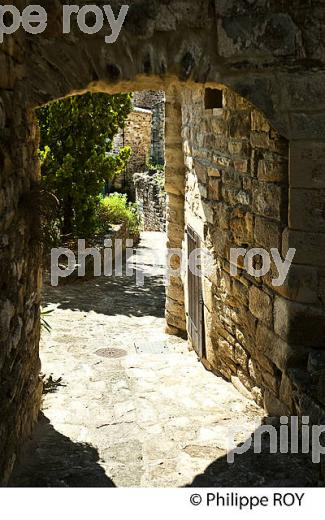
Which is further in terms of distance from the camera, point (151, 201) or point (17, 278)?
point (151, 201)

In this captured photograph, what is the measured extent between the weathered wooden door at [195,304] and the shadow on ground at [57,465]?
205 centimetres

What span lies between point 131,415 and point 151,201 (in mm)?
13757

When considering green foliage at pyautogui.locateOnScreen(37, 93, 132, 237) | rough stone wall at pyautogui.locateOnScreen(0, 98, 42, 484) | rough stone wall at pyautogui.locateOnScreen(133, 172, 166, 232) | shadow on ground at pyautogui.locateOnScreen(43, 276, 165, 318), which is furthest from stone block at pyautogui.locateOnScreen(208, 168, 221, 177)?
rough stone wall at pyautogui.locateOnScreen(133, 172, 166, 232)

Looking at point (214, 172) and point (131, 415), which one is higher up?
point (214, 172)

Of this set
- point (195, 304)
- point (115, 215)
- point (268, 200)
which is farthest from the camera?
point (115, 215)

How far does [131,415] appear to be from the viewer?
490cm

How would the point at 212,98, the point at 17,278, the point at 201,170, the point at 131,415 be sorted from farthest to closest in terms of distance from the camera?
the point at 201,170, the point at 212,98, the point at 131,415, the point at 17,278

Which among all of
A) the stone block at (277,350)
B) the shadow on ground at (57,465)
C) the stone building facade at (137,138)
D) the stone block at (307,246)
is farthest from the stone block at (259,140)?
the stone building facade at (137,138)

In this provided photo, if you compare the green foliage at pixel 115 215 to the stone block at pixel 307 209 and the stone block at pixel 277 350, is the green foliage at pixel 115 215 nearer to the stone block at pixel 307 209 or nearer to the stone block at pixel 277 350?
the stone block at pixel 277 350

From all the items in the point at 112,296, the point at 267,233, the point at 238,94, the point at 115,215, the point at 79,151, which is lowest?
the point at 112,296

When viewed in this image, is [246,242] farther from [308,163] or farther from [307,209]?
[308,163]

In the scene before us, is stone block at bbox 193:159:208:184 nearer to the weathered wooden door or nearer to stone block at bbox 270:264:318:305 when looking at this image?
the weathered wooden door

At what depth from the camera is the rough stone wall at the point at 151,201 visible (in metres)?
17.7

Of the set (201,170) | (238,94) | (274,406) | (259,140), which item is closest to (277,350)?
(274,406)
